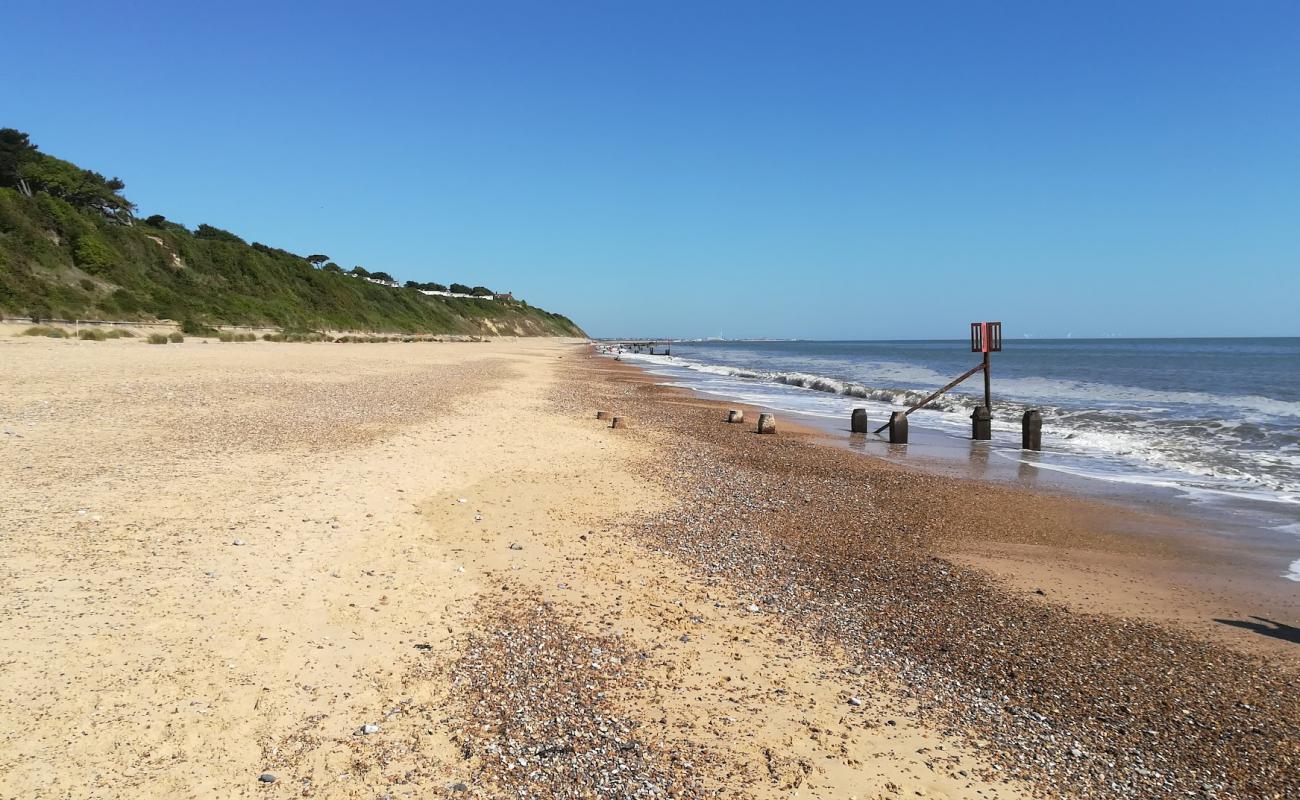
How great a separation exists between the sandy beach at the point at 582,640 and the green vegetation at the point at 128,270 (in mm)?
31294

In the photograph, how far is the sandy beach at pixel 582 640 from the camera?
3477mm

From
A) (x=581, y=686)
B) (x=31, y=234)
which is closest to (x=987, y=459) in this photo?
(x=581, y=686)

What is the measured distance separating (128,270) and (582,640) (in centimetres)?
4560

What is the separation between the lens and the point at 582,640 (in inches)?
189

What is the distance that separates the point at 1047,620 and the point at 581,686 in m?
3.81

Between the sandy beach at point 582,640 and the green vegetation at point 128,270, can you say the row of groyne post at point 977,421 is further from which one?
the green vegetation at point 128,270

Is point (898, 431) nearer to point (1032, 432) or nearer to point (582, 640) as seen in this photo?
point (1032, 432)

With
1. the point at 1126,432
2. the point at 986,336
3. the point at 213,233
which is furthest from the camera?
the point at 213,233

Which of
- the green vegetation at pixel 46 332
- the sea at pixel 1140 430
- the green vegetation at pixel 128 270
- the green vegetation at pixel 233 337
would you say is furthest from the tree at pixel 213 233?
the sea at pixel 1140 430

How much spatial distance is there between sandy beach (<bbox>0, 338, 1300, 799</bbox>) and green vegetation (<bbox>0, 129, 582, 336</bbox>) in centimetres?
3129

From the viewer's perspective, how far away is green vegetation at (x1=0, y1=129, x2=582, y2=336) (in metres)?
33.6

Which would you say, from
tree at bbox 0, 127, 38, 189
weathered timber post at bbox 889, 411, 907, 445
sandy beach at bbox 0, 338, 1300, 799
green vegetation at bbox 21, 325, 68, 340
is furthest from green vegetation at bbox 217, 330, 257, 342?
weathered timber post at bbox 889, 411, 907, 445

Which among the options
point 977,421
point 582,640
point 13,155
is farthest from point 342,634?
point 13,155

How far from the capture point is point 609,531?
24.5 ft
